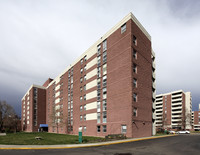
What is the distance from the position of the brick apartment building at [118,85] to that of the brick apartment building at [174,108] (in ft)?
209

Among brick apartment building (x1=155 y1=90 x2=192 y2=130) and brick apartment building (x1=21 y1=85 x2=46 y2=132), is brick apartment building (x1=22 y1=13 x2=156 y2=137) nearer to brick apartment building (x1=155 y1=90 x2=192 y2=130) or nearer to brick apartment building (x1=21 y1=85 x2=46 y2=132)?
brick apartment building (x1=21 y1=85 x2=46 y2=132)

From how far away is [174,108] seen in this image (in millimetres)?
95562

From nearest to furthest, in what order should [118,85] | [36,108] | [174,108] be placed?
[118,85]
[36,108]
[174,108]

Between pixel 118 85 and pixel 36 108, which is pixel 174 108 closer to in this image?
pixel 36 108

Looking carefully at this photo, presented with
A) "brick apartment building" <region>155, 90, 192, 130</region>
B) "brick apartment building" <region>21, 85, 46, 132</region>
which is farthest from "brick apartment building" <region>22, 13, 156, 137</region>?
"brick apartment building" <region>155, 90, 192, 130</region>

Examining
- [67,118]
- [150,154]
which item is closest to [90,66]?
[67,118]

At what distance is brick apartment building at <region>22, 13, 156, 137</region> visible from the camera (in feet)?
91.4

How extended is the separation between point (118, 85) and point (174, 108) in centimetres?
7966

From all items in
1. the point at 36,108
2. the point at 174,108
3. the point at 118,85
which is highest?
the point at 118,85

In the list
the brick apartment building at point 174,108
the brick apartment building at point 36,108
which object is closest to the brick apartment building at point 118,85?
the brick apartment building at point 36,108

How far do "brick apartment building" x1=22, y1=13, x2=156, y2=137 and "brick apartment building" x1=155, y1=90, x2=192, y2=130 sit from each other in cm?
6371

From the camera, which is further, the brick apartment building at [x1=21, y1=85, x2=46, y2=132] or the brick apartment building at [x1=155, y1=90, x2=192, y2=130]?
the brick apartment building at [x1=155, y1=90, x2=192, y2=130]

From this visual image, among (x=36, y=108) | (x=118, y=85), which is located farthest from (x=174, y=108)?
(x=118, y=85)

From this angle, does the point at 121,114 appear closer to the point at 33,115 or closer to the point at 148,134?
the point at 148,134
